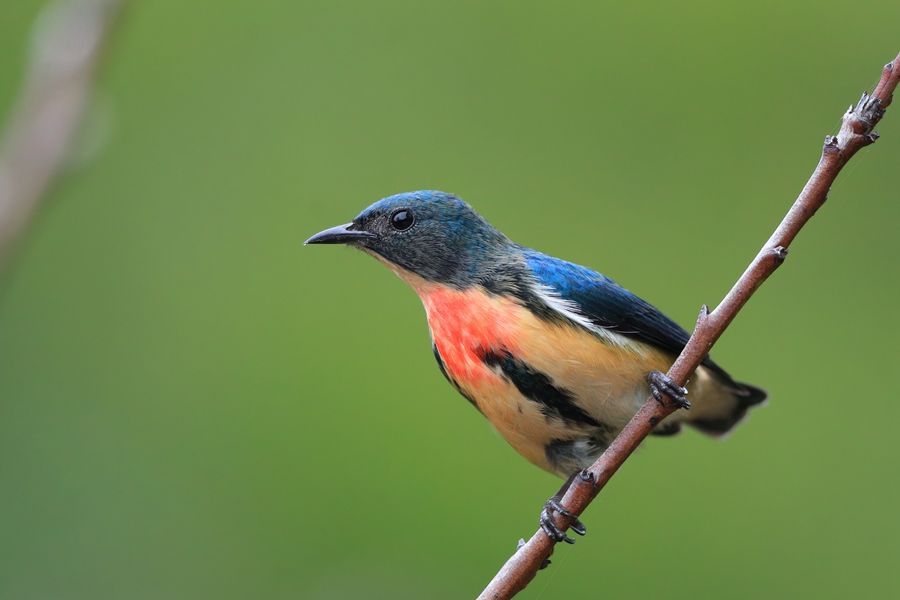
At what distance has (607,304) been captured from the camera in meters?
4.61

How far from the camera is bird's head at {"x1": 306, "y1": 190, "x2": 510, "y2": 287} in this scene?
15.9 ft

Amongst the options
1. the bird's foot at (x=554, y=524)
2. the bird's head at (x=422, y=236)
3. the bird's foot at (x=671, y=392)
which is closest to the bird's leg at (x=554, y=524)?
the bird's foot at (x=554, y=524)

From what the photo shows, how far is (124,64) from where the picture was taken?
8.36 metres

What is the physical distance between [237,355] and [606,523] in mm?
2412

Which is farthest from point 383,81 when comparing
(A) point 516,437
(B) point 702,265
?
(A) point 516,437

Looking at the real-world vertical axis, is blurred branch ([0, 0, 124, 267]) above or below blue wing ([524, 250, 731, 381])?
below

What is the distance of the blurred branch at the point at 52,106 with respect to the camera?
296 cm

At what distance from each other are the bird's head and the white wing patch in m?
0.37

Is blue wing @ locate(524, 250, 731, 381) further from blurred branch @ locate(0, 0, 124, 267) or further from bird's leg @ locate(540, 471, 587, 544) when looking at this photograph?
blurred branch @ locate(0, 0, 124, 267)

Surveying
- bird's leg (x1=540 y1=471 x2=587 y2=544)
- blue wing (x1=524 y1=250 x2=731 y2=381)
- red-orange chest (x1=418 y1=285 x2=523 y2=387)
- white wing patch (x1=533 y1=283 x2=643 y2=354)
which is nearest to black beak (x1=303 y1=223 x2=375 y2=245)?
red-orange chest (x1=418 y1=285 x2=523 y2=387)

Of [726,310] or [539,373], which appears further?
[539,373]

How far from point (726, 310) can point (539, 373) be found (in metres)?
1.03

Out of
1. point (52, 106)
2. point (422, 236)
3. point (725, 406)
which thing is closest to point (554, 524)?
point (422, 236)

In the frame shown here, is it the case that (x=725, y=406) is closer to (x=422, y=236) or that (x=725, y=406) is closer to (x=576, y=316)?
(x=576, y=316)
